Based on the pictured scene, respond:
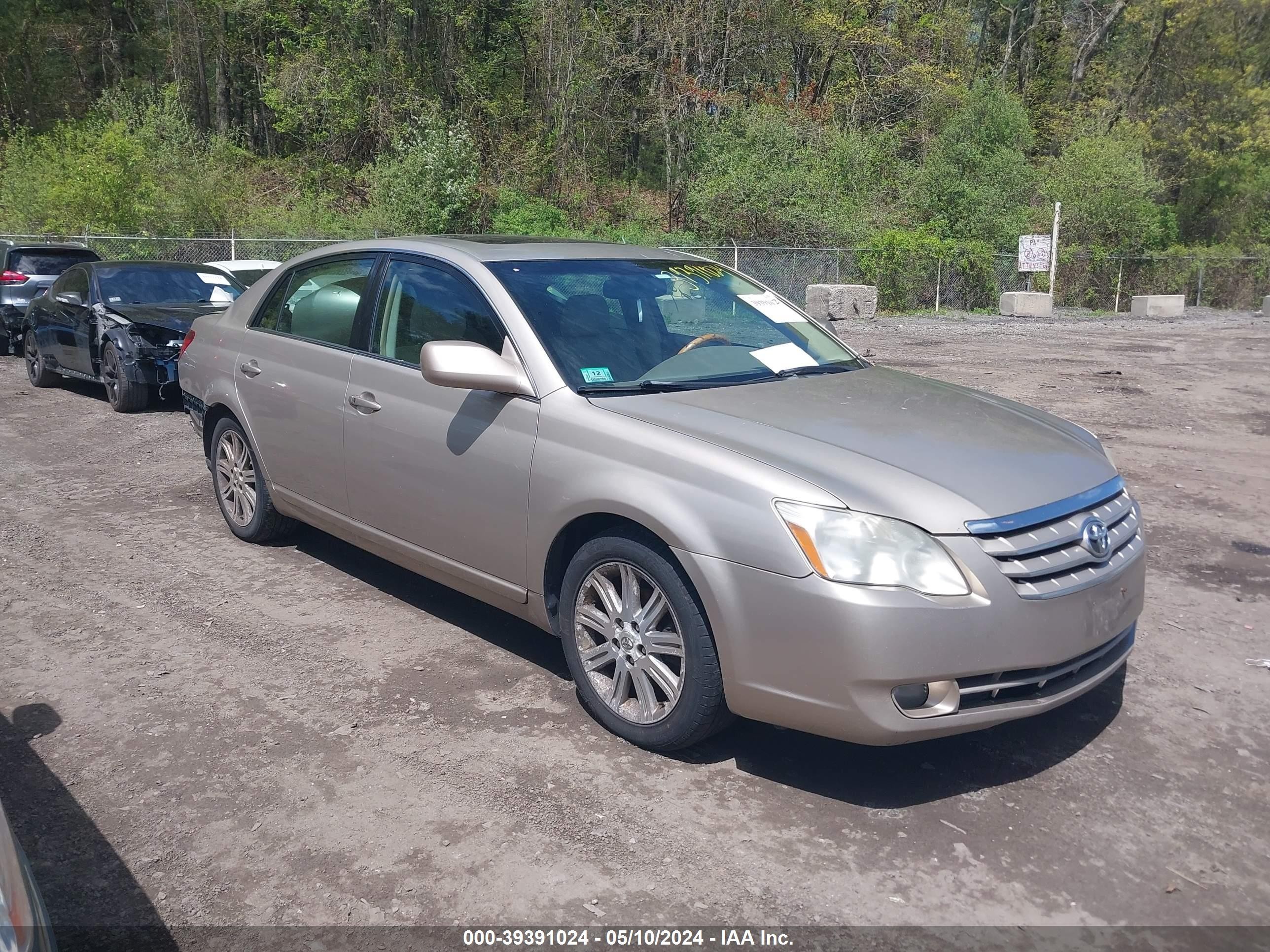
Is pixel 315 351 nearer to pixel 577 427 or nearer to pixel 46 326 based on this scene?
pixel 577 427

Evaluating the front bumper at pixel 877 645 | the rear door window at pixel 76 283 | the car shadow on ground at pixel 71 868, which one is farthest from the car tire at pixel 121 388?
the front bumper at pixel 877 645

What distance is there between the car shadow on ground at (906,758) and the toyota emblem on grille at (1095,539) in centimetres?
67

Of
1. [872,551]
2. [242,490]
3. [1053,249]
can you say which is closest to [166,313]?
[242,490]

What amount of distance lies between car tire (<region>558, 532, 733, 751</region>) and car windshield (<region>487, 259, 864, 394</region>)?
765mm

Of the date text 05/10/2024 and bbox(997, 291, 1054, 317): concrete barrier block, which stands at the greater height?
bbox(997, 291, 1054, 317): concrete barrier block

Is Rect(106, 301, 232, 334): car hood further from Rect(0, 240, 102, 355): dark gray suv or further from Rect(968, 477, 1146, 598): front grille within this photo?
Rect(968, 477, 1146, 598): front grille

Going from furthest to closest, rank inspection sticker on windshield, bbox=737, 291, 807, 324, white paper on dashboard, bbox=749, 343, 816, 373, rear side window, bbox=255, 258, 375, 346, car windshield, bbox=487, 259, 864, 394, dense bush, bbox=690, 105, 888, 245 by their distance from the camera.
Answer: dense bush, bbox=690, 105, 888, 245, rear side window, bbox=255, 258, 375, 346, inspection sticker on windshield, bbox=737, 291, 807, 324, white paper on dashboard, bbox=749, 343, 816, 373, car windshield, bbox=487, 259, 864, 394

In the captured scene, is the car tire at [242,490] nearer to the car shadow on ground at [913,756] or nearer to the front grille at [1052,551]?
the car shadow on ground at [913,756]

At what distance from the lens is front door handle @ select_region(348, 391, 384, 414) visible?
16.2 ft

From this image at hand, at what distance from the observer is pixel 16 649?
484 centimetres

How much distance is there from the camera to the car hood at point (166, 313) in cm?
1070

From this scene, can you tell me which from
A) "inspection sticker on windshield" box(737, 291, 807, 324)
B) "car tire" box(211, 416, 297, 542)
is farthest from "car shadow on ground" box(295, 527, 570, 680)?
"inspection sticker on windshield" box(737, 291, 807, 324)

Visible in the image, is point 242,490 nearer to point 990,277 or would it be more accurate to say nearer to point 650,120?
point 990,277

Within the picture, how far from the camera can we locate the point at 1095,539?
12.0 ft
